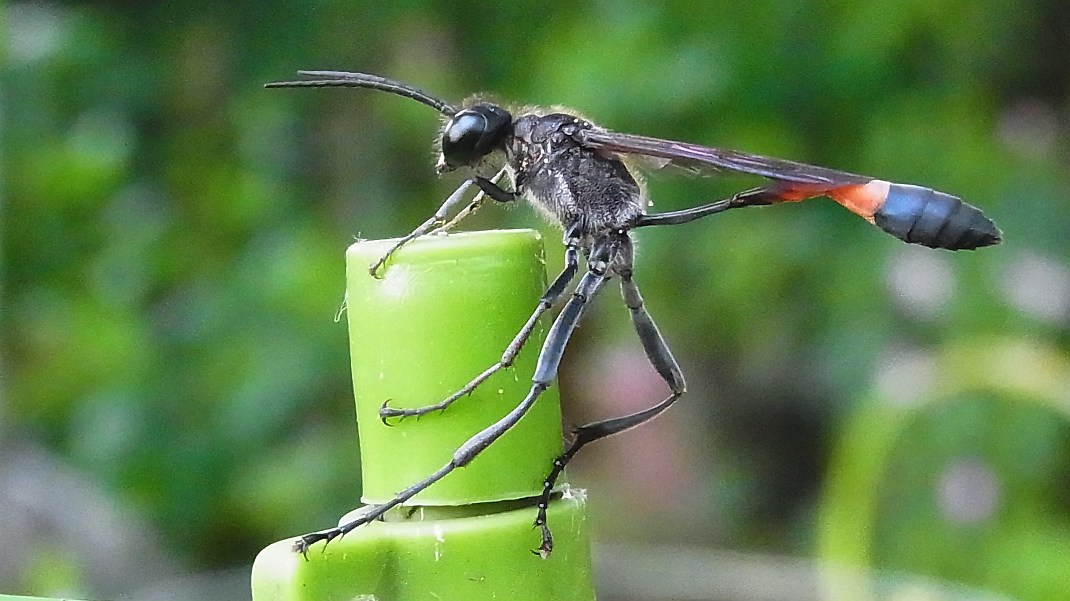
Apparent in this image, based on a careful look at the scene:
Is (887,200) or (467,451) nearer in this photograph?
(467,451)

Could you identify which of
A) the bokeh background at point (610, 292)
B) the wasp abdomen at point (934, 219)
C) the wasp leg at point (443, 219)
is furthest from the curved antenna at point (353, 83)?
→ the bokeh background at point (610, 292)

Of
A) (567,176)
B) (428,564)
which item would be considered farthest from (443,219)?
(428,564)

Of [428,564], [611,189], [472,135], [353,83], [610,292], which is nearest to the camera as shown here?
[428,564]

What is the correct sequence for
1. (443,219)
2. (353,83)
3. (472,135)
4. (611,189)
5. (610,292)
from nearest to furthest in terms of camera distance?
(353,83) < (443,219) < (472,135) < (611,189) < (610,292)

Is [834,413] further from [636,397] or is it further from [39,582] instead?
[39,582]

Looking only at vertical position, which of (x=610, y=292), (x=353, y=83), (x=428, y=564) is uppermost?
(x=610, y=292)

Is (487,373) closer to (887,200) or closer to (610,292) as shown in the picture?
(887,200)

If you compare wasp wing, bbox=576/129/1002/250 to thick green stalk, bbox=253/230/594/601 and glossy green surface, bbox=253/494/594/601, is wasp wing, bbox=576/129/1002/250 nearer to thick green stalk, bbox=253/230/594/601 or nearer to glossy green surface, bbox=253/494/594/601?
thick green stalk, bbox=253/230/594/601
